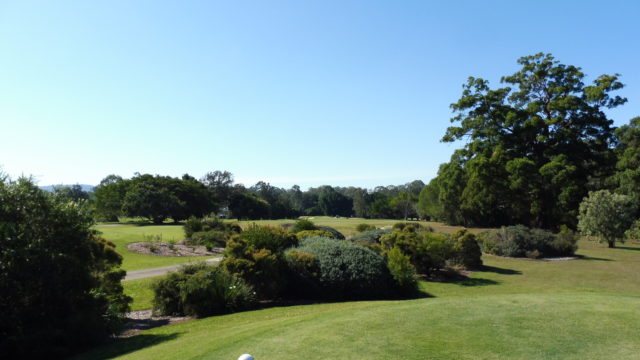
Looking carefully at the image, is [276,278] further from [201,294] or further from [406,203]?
[406,203]

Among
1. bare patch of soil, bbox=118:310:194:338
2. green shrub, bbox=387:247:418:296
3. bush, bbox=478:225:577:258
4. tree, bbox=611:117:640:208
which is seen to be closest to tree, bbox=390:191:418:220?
tree, bbox=611:117:640:208

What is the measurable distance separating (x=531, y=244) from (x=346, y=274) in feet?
57.3

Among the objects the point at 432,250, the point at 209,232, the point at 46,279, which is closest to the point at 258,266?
the point at 46,279

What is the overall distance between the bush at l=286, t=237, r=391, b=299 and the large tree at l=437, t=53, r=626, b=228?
29.1 metres

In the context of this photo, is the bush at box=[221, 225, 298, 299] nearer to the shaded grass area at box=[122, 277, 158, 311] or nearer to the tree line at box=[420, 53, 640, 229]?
the shaded grass area at box=[122, 277, 158, 311]

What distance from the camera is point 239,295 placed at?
12148mm

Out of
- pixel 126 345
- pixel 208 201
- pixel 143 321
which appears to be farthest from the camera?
pixel 208 201

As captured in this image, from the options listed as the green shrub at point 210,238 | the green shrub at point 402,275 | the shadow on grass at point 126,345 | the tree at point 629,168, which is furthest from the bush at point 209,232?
the tree at point 629,168

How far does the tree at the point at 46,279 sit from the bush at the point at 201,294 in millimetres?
1609

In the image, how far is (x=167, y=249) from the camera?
95.8 ft

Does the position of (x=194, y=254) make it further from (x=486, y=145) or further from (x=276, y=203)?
(x=276, y=203)

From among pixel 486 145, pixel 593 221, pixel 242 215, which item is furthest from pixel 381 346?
pixel 242 215

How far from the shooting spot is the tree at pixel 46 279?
8711 millimetres

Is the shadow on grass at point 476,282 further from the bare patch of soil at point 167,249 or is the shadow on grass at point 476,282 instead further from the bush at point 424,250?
the bare patch of soil at point 167,249
